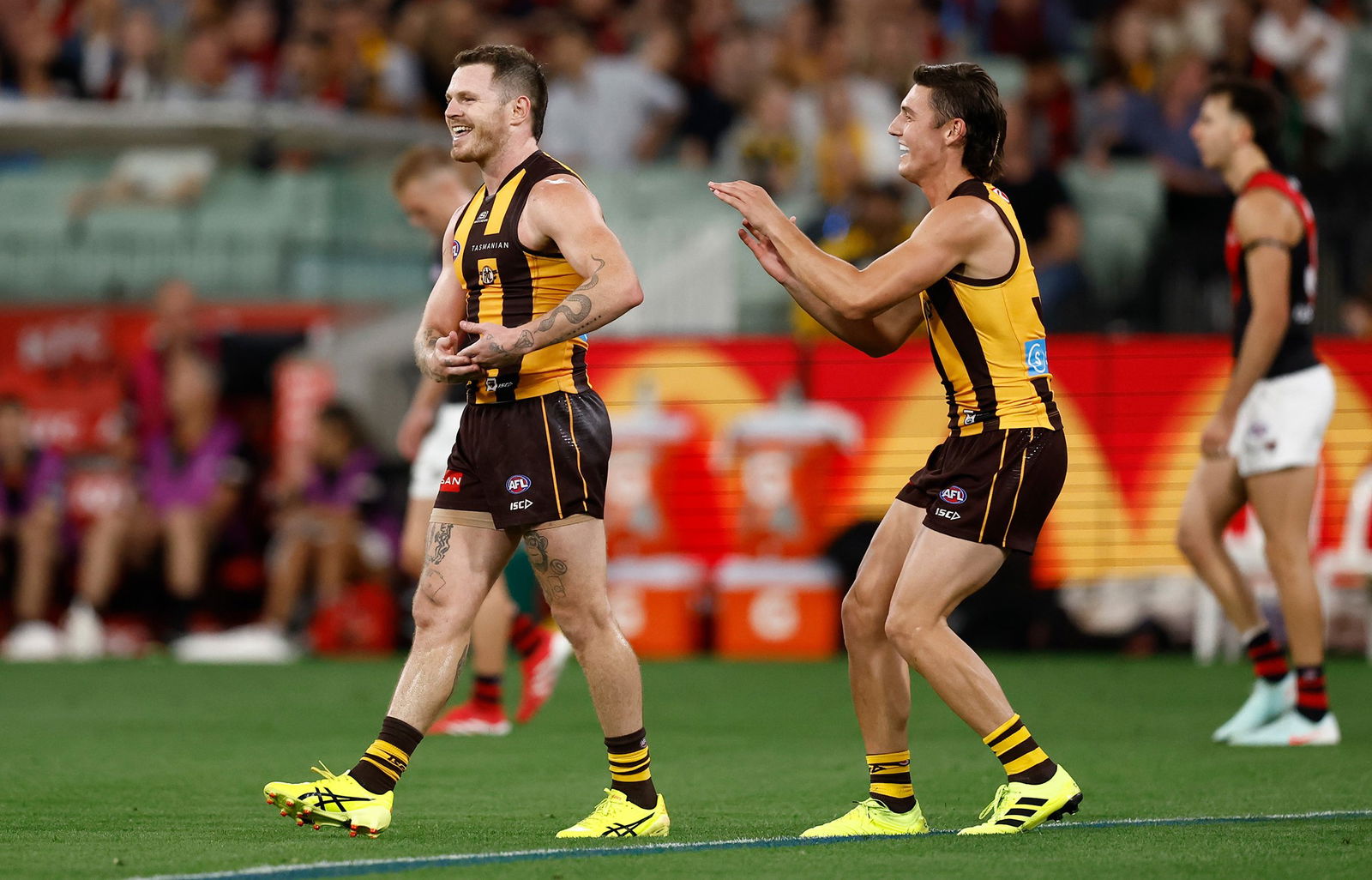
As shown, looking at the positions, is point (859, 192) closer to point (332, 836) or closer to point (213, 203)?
point (213, 203)

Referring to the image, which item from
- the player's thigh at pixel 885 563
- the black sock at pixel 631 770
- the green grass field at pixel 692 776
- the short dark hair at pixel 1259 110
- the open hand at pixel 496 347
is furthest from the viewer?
the short dark hair at pixel 1259 110

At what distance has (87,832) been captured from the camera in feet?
19.0

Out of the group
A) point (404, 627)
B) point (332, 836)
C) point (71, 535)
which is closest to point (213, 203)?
point (71, 535)

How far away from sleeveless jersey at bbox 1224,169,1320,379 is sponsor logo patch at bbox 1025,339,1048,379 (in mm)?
2839

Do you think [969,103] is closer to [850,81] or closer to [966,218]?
[966,218]

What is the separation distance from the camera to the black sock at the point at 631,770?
5.73 metres

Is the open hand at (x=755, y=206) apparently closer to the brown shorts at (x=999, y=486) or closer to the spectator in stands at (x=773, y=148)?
the brown shorts at (x=999, y=486)

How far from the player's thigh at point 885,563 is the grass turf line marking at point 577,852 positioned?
27.9 inches

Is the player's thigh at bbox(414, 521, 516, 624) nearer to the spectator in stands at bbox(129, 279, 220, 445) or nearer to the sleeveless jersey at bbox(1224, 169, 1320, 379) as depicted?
the sleeveless jersey at bbox(1224, 169, 1320, 379)

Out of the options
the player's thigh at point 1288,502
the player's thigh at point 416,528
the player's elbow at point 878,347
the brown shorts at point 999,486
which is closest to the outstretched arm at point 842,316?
the player's elbow at point 878,347

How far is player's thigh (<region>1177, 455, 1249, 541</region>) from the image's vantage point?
8672 millimetres

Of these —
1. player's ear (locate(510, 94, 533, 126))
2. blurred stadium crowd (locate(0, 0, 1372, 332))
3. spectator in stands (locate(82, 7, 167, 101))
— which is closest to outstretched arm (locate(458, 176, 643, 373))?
player's ear (locate(510, 94, 533, 126))

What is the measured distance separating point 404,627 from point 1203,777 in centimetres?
798

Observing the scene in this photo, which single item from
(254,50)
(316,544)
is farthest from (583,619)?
(254,50)
